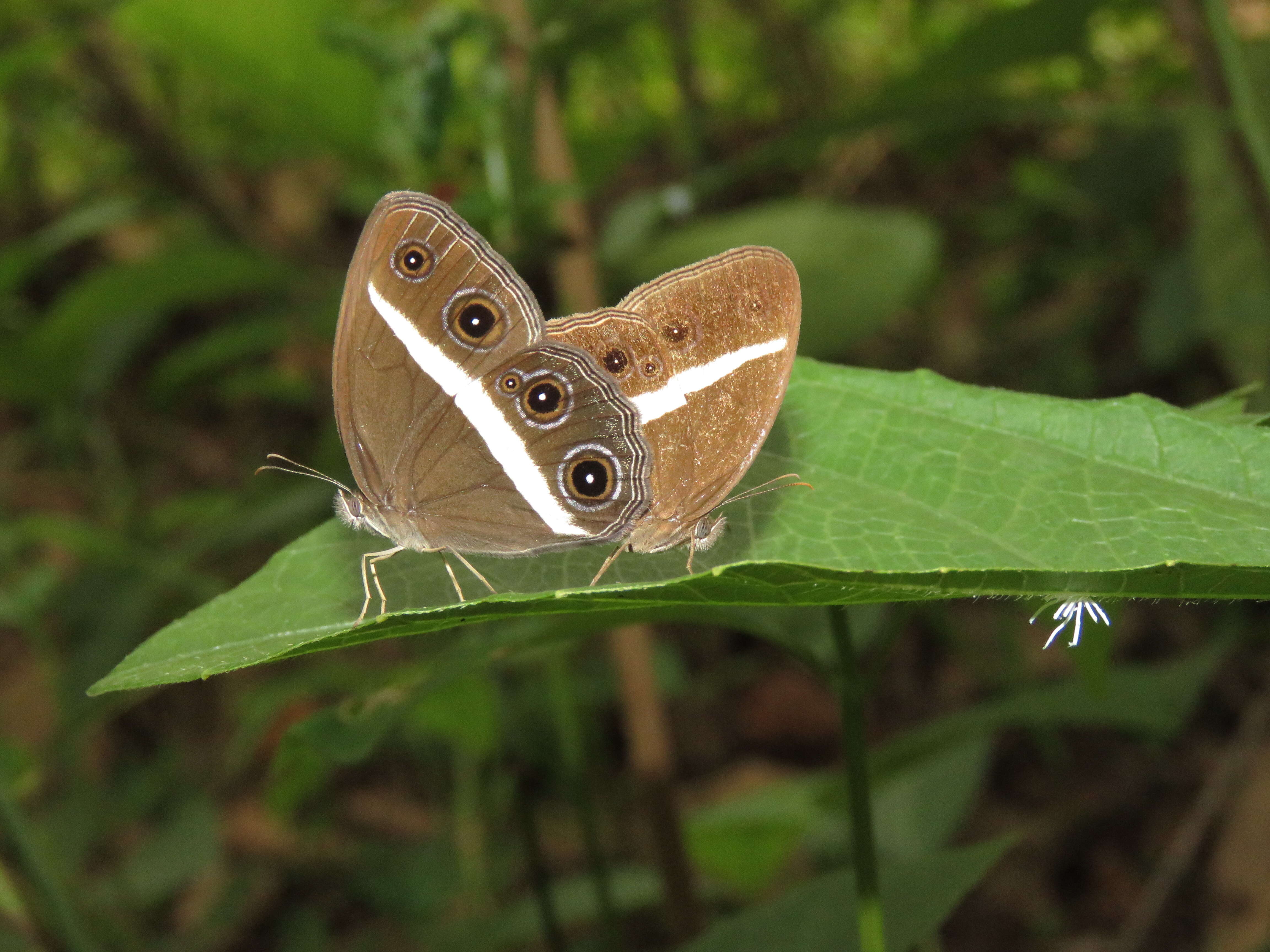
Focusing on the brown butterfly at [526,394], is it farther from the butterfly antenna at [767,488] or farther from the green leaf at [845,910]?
the green leaf at [845,910]

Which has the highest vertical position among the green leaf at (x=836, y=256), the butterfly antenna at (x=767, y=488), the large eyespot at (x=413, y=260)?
the green leaf at (x=836, y=256)

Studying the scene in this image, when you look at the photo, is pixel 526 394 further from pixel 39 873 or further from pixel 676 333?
pixel 39 873

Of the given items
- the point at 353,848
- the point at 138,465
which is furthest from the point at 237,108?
the point at 353,848

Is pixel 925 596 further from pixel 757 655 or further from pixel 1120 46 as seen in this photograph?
pixel 1120 46

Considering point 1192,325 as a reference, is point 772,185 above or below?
above

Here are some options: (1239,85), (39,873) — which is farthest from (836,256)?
(39,873)

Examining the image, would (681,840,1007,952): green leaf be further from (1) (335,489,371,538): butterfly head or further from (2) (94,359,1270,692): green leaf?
(1) (335,489,371,538): butterfly head

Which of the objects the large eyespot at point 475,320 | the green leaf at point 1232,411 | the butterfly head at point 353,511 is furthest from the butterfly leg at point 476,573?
the green leaf at point 1232,411

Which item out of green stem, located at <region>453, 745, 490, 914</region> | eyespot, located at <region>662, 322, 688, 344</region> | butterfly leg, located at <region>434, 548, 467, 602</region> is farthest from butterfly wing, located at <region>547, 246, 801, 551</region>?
green stem, located at <region>453, 745, 490, 914</region>
